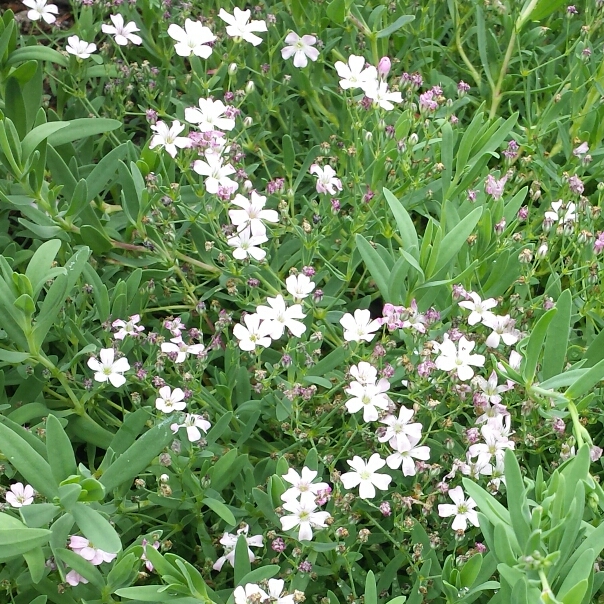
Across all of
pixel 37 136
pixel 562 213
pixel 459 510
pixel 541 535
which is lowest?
pixel 541 535

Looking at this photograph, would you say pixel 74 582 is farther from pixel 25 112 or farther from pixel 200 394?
pixel 25 112

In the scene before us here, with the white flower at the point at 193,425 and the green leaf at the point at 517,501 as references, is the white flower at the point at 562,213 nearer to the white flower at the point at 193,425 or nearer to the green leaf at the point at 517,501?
the green leaf at the point at 517,501

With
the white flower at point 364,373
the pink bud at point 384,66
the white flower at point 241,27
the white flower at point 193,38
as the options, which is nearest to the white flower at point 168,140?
the white flower at point 193,38

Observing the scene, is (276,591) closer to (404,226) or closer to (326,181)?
(404,226)

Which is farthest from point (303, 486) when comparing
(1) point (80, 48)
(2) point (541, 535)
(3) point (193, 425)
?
(1) point (80, 48)

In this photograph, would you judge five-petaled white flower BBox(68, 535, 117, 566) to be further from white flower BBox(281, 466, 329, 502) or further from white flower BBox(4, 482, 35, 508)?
white flower BBox(281, 466, 329, 502)
